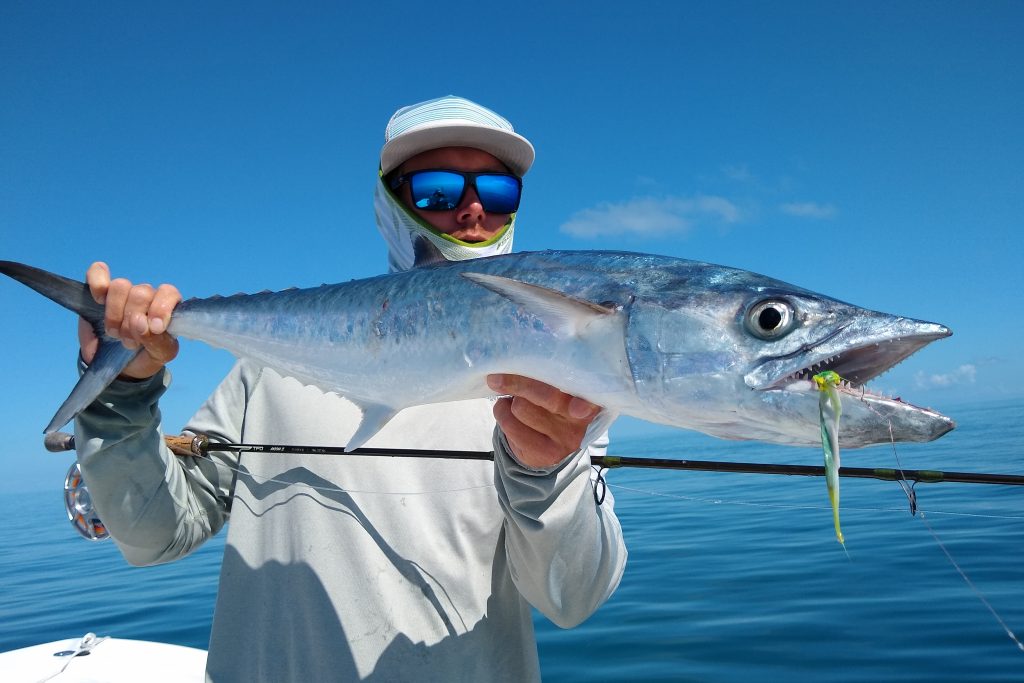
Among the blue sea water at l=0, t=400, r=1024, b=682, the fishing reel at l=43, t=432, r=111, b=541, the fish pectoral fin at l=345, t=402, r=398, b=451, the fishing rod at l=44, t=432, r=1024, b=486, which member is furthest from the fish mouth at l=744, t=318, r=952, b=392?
the fishing reel at l=43, t=432, r=111, b=541

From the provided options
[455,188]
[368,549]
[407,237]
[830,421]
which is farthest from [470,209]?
[830,421]

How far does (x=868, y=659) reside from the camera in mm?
4078

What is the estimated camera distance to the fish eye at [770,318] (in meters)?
1.54

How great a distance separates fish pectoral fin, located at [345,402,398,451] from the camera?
2.07 metres

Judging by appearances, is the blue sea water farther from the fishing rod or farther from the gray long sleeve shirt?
the gray long sleeve shirt

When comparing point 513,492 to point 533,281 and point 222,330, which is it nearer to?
point 533,281

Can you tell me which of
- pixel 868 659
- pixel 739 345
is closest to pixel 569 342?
pixel 739 345

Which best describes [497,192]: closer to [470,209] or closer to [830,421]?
[470,209]

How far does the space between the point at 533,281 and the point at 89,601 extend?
872cm

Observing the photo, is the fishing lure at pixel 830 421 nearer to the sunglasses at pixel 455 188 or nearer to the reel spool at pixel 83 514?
the sunglasses at pixel 455 188

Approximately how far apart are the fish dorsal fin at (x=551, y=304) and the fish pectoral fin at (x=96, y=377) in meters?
1.30

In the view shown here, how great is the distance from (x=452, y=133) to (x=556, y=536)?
1812mm

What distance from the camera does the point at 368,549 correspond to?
2.22 m

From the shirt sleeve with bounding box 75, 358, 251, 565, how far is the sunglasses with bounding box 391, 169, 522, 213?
4.20 feet
